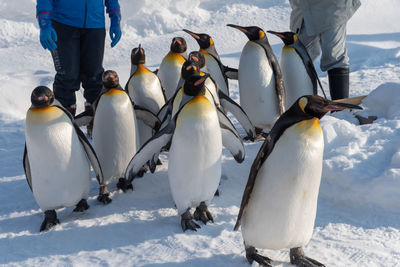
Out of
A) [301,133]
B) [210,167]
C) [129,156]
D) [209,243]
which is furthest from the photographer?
[129,156]

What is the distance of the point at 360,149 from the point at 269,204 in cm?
127

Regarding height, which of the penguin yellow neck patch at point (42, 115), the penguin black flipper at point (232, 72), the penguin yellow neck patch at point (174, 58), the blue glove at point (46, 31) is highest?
the blue glove at point (46, 31)

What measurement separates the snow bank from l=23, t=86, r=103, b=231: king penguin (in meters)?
1.48

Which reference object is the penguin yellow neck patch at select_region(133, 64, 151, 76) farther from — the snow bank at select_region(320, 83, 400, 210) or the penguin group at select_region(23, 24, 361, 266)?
the snow bank at select_region(320, 83, 400, 210)

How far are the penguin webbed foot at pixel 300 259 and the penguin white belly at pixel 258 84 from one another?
173cm

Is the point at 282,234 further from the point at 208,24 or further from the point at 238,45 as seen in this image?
the point at 208,24

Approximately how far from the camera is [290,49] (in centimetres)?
372

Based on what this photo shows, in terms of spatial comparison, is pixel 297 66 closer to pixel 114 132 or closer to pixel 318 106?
pixel 114 132

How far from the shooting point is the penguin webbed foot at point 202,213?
8.02 ft

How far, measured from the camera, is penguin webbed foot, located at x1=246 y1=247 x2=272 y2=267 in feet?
6.53

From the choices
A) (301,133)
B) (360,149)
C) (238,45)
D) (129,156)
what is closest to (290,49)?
(360,149)

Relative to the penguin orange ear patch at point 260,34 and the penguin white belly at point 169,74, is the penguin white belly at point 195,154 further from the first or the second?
the penguin orange ear patch at point 260,34

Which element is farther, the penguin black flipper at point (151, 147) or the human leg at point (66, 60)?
the human leg at point (66, 60)

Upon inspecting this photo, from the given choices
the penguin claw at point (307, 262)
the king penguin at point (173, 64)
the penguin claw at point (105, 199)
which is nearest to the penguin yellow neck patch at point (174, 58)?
the king penguin at point (173, 64)
